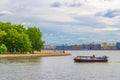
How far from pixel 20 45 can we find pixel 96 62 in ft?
172

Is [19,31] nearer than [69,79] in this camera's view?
No

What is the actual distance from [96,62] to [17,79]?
2801 inches

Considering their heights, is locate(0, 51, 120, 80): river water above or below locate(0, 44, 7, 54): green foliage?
below

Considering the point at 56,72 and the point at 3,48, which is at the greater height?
the point at 3,48

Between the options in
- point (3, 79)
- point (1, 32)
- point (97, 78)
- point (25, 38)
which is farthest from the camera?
point (25, 38)

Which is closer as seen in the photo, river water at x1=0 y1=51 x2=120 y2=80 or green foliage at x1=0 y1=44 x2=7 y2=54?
river water at x1=0 y1=51 x2=120 y2=80

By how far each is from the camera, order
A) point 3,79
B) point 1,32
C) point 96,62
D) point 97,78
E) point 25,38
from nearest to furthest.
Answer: point 3,79, point 97,78, point 96,62, point 1,32, point 25,38

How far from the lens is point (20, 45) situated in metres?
180

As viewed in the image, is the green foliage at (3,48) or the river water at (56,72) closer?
the river water at (56,72)

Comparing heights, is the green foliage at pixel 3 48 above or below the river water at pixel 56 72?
above

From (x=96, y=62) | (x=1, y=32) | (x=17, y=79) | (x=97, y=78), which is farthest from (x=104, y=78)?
(x=1, y=32)

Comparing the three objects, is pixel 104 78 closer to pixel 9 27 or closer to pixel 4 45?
pixel 4 45

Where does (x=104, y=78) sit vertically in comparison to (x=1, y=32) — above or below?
below

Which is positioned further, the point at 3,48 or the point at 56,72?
the point at 3,48
